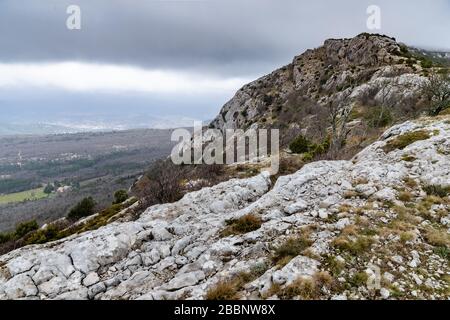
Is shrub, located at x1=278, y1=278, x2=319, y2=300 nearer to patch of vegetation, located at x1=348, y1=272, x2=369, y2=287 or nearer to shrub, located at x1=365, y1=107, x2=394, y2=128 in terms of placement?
patch of vegetation, located at x1=348, y1=272, x2=369, y2=287

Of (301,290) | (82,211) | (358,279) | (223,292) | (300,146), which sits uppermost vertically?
(300,146)

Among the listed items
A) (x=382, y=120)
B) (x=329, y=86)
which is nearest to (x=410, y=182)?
(x=382, y=120)

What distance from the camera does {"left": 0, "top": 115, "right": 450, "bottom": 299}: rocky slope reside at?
8.99 meters

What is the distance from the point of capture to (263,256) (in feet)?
35.2

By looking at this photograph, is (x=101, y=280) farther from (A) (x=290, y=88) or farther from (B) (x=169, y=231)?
(A) (x=290, y=88)

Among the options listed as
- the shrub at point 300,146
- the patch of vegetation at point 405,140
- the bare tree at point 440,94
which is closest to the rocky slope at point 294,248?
the patch of vegetation at point 405,140

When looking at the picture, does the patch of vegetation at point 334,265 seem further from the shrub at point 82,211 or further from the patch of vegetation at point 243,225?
the shrub at point 82,211

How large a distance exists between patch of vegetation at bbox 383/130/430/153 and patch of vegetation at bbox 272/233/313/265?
41.0ft

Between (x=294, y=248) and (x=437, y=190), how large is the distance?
832 centimetres

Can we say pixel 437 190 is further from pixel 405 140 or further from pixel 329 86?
pixel 329 86

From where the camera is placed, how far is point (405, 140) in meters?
20.1

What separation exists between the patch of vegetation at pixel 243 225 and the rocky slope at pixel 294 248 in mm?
90

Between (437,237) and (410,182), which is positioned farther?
(410,182)
